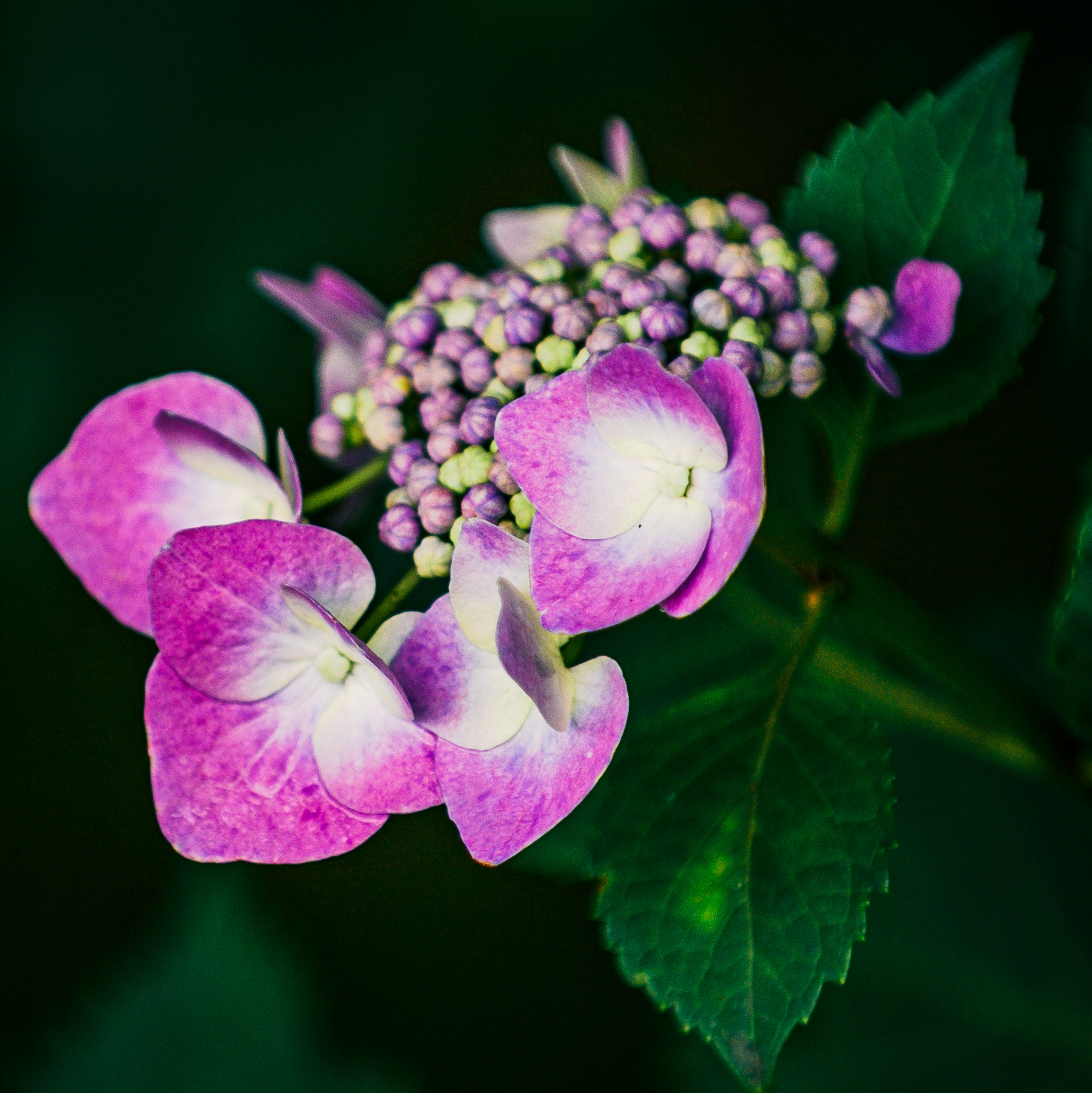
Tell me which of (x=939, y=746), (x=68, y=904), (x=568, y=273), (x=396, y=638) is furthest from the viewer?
(x=68, y=904)

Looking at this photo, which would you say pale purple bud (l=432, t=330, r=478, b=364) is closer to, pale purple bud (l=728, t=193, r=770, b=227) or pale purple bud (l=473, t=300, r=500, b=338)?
pale purple bud (l=473, t=300, r=500, b=338)

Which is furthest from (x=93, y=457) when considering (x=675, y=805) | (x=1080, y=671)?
(x=1080, y=671)

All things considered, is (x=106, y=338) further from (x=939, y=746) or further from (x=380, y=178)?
(x=939, y=746)

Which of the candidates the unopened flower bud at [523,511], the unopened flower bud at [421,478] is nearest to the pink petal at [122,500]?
the unopened flower bud at [421,478]

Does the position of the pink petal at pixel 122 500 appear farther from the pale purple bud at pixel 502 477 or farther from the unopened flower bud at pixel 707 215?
the unopened flower bud at pixel 707 215

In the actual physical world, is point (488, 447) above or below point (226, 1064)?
above

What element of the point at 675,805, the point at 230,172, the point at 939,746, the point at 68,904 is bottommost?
the point at 939,746
